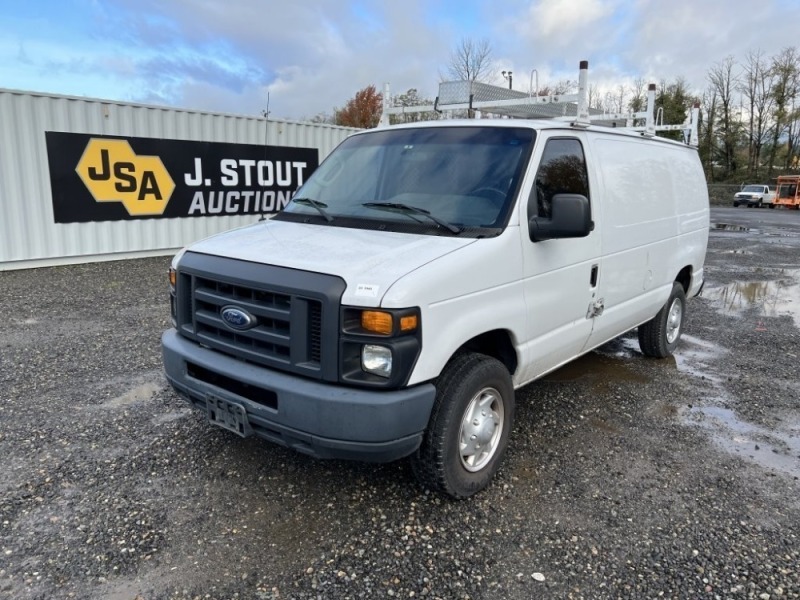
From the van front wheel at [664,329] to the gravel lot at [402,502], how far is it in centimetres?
47

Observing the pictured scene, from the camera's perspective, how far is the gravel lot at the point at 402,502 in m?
2.82

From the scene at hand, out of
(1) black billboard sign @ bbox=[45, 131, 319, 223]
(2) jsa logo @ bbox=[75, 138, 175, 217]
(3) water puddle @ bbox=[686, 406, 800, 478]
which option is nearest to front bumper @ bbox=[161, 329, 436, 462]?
(3) water puddle @ bbox=[686, 406, 800, 478]

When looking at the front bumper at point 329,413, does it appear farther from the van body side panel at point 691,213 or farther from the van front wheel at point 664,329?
the van body side panel at point 691,213

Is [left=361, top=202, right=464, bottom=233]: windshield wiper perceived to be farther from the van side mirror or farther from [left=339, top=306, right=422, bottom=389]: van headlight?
[left=339, top=306, right=422, bottom=389]: van headlight

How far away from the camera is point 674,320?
20.8 ft

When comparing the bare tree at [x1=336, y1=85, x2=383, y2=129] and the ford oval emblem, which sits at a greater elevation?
the bare tree at [x1=336, y1=85, x2=383, y2=129]

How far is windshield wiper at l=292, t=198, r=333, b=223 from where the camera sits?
3.97 meters

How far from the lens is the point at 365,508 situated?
134 inches

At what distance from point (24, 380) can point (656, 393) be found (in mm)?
5534

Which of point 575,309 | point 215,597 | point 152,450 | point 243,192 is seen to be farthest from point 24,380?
point 243,192

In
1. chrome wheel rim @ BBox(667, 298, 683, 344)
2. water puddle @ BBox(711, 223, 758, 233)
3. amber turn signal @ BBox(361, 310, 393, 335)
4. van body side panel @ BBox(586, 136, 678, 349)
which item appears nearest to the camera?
amber turn signal @ BBox(361, 310, 393, 335)

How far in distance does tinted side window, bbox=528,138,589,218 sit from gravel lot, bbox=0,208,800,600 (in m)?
1.70

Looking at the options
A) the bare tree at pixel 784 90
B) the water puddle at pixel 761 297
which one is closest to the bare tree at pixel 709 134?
the bare tree at pixel 784 90

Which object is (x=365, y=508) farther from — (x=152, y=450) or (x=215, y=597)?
(x=152, y=450)
